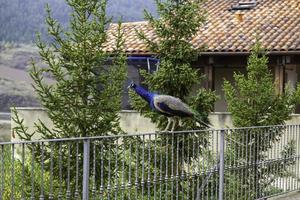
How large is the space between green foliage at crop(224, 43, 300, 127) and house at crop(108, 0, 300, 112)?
273 inches

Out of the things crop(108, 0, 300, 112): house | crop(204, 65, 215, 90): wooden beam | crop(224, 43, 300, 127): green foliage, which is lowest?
crop(224, 43, 300, 127): green foliage

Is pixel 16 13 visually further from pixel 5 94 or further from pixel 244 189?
pixel 244 189

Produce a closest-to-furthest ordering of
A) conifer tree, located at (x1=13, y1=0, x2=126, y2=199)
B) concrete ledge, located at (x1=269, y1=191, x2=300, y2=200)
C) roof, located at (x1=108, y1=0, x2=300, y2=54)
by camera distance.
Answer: conifer tree, located at (x1=13, y1=0, x2=126, y2=199) → concrete ledge, located at (x1=269, y1=191, x2=300, y2=200) → roof, located at (x1=108, y1=0, x2=300, y2=54)

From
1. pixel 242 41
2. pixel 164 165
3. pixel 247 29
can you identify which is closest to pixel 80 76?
pixel 164 165

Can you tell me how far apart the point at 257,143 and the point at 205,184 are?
1318 mm

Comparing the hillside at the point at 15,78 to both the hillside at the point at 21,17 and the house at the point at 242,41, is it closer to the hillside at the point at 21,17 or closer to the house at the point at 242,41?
the hillside at the point at 21,17

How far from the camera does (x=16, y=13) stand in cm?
11244

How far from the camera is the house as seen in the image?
22234 mm

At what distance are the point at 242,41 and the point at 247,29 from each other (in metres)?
1.28

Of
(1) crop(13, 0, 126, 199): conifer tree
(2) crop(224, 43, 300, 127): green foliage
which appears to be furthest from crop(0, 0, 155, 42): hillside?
(1) crop(13, 0, 126, 199): conifer tree

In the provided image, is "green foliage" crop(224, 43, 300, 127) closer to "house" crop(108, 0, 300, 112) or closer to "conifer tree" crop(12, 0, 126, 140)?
"conifer tree" crop(12, 0, 126, 140)

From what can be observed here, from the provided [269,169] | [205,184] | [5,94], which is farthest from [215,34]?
[5,94]

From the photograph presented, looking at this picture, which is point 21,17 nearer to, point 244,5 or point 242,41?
point 244,5

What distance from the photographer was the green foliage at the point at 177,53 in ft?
40.1
